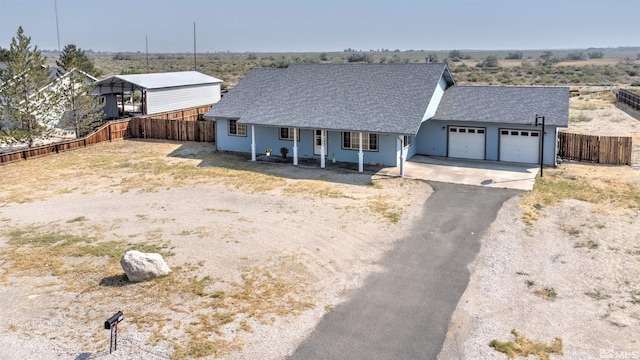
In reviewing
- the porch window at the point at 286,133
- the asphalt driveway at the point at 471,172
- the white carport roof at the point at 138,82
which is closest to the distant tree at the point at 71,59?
the white carport roof at the point at 138,82

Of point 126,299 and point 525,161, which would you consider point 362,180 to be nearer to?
point 525,161

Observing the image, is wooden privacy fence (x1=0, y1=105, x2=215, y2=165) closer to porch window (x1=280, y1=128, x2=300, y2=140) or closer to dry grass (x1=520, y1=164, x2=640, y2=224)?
porch window (x1=280, y1=128, x2=300, y2=140)

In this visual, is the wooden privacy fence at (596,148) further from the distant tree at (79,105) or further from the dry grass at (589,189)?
the distant tree at (79,105)

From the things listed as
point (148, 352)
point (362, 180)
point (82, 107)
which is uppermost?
point (82, 107)

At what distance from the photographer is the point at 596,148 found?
26156 mm

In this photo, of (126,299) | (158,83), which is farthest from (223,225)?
(158,83)

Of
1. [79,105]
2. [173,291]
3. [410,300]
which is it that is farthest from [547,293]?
[79,105]

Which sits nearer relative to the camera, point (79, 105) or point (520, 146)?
point (520, 146)

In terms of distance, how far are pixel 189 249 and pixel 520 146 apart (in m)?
18.5

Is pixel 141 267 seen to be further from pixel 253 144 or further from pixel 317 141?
pixel 317 141

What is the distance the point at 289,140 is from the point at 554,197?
14087 millimetres

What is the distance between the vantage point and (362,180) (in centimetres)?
2373

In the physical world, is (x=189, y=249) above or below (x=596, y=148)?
below

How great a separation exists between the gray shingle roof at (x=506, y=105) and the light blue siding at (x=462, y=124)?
51 centimetres
